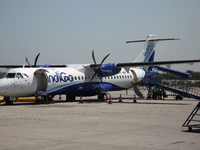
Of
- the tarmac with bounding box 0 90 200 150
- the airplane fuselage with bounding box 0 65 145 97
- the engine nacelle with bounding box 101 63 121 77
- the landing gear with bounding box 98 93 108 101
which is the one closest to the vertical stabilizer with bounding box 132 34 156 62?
the airplane fuselage with bounding box 0 65 145 97

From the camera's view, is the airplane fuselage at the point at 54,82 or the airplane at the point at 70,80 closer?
the airplane fuselage at the point at 54,82

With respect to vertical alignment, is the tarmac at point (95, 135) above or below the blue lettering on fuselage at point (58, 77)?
below

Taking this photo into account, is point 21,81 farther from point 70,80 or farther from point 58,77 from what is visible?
point 70,80

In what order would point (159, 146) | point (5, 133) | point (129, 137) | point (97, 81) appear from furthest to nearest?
point (97, 81), point (5, 133), point (129, 137), point (159, 146)

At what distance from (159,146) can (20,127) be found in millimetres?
5786

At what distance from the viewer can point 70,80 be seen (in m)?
26.4

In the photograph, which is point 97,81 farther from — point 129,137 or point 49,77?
point 129,137

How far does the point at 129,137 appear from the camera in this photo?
9.65 meters

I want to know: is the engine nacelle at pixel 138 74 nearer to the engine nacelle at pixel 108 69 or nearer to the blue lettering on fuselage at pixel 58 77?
the engine nacelle at pixel 108 69

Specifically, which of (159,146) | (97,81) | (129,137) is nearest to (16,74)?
(97,81)

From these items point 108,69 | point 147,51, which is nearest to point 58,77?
point 108,69

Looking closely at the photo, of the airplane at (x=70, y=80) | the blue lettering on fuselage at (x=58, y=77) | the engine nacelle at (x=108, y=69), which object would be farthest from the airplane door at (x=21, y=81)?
the engine nacelle at (x=108, y=69)

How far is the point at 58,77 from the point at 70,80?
139 centimetres

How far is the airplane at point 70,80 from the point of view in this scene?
75.3ft
